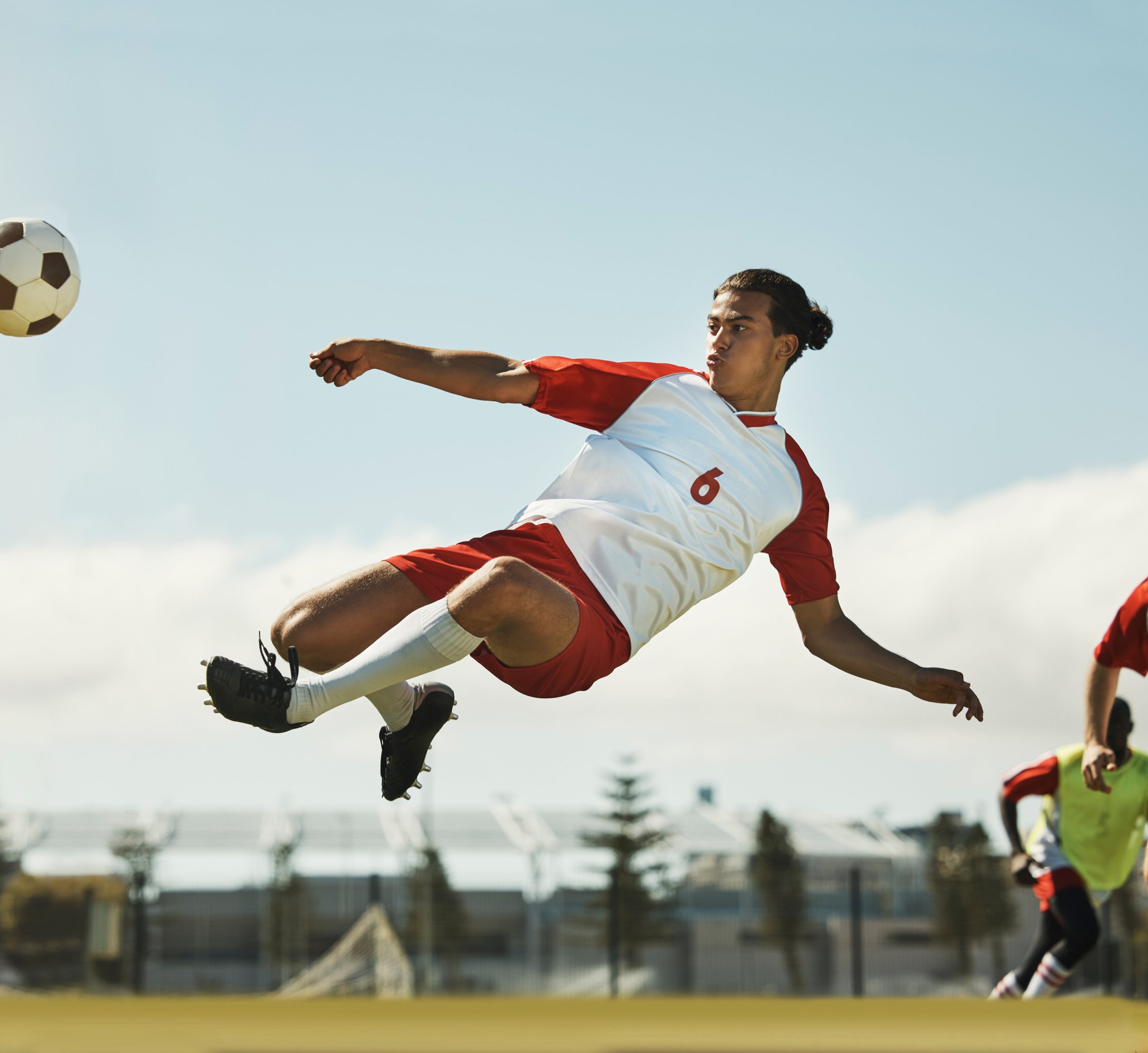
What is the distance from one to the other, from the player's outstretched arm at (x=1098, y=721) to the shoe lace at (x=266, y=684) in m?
3.90

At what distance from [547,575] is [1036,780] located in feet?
16.5

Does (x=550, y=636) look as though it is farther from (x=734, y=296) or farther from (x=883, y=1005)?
(x=883, y=1005)

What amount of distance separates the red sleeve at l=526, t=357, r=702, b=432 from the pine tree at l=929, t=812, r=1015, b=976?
26.7m

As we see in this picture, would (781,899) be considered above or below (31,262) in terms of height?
below

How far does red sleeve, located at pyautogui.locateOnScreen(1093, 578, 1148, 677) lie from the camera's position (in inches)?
247

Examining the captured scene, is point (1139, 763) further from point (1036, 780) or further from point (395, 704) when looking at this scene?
point (395, 704)

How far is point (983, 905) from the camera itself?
Result: 34.0m

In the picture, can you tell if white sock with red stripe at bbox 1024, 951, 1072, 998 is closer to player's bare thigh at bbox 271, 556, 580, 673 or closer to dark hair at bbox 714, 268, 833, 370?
dark hair at bbox 714, 268, 833, 370

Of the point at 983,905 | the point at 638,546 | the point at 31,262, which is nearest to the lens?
the point at 638,546

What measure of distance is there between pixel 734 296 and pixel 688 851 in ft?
159

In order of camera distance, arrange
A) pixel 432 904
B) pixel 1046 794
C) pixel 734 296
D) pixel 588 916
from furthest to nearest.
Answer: pixel 432 904
pixel 588 916
pixel 1046 794
pixel 734 296

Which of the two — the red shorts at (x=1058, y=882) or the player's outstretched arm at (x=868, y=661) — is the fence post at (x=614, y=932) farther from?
the player's outstretched arm at (x=868, y=661)

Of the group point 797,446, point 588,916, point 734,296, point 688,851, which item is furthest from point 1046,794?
point 688,851

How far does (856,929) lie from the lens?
17.7 metres
